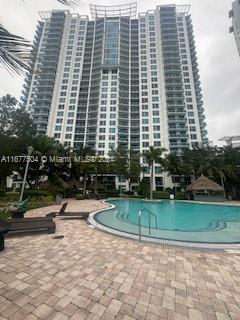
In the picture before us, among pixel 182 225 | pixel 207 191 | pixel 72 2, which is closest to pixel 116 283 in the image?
pixel 72 2

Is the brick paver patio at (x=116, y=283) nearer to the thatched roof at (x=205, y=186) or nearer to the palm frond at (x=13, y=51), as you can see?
the palm frond at (x=13, y=51)

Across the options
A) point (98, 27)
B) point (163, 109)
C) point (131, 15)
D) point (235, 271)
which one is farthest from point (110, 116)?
point (235, 271)

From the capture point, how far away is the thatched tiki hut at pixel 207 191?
28566 millimetres

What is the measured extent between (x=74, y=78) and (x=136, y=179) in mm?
44083

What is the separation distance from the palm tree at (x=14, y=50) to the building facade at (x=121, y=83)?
48267 millimetres

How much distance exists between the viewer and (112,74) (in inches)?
2514

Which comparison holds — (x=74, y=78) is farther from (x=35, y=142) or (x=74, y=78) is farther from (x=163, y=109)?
(x=35, y=142)

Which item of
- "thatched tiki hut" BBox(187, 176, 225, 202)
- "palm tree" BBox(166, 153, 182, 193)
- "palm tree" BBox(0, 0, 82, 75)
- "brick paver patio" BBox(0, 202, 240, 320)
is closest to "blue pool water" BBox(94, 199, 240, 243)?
"brick paver patio" BBox(0, 202, 240, 320)

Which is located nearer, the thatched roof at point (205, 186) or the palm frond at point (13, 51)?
the palm frond at point (13, 51)

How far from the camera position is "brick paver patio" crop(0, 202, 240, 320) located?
8.69 feet

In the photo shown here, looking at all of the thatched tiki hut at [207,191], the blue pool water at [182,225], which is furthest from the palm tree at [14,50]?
the thatched tiki hut at [207,191]

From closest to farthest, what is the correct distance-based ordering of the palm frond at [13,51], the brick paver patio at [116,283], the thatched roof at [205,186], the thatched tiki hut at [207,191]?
the palm frond at [13,51] < the brick paver patio at [116,283] < the thatched roof at [205,186] < the thatched tiki hut at [207,191]

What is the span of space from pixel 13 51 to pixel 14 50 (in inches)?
0.5

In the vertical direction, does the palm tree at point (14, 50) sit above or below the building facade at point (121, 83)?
below
